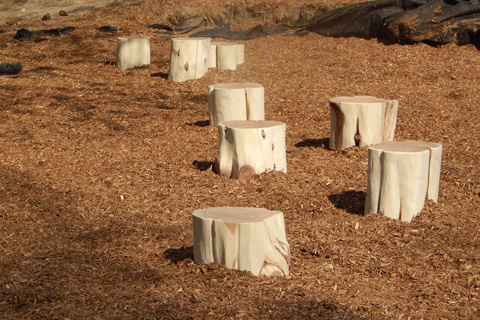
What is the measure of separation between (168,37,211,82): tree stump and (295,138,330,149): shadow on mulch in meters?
2.98

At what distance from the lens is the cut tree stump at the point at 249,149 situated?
18.1ft

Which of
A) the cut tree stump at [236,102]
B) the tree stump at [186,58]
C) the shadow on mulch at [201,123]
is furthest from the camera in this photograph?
the tree stump at [186,58]

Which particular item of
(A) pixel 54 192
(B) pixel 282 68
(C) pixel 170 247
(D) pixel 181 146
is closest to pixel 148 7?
(B) pixel 282 68

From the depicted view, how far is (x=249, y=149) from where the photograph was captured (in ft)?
18.2

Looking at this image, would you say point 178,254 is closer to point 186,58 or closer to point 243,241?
point 243,241

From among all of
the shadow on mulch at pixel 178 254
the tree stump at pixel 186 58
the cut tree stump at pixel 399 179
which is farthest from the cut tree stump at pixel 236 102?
the shadow on mulch at pixel 178 254

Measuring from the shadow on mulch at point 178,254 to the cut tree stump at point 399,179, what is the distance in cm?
141

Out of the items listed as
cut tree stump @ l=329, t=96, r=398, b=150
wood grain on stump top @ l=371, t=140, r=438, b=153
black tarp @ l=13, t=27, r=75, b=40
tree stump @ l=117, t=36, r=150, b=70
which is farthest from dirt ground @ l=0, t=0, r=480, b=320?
black tarp @ l=13, t=27, r=75, b=40

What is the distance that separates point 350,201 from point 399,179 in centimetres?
61

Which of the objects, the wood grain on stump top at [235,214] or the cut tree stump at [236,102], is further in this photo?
the cut tree stump at [236,102]

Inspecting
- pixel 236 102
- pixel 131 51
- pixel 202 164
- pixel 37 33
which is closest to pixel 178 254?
pixel 202 164

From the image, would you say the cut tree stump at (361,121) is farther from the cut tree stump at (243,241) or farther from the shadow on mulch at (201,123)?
the cut tree stump at (243,241)

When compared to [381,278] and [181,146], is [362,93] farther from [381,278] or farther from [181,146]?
[381,278]

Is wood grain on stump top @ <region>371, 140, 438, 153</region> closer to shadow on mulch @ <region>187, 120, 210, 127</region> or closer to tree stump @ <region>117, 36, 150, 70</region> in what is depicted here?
shadow on mulch @ <region>187, 120, 210, 127</region>
